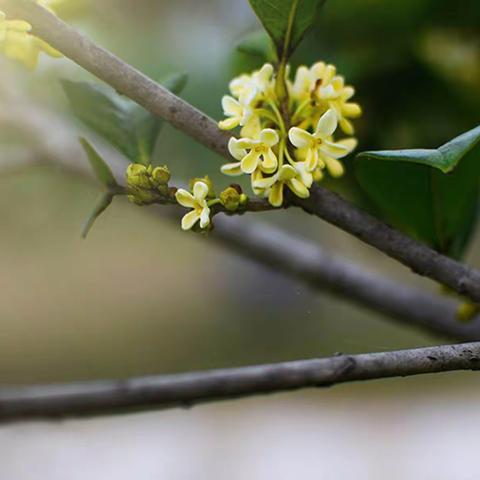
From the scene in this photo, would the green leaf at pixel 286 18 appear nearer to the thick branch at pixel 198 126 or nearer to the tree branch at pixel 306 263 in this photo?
the thick branch at pixel 198 126

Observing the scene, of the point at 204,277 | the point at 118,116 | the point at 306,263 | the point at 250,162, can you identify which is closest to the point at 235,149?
the point at 250,162

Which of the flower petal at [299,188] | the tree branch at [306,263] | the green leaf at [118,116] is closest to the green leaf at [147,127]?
the green leaf at [118,116]

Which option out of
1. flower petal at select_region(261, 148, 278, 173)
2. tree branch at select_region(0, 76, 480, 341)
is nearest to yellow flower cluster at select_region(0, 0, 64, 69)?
flower petal at select_region(261, 148, 278, 173)

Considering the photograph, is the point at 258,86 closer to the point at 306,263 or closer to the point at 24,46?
the point at 24,46

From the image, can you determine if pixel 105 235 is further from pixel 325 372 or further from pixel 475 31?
pixel 325 372

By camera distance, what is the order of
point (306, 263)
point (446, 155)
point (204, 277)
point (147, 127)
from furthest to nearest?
point (204, 277) → point (306, 263) → point (147, 127) → point (446, 155)

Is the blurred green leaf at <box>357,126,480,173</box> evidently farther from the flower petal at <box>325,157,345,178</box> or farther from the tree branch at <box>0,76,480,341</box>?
the tree branch at <box>0,76,480,341</box>
